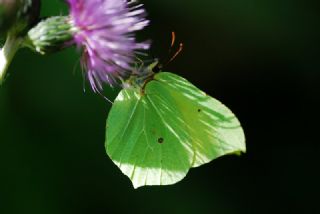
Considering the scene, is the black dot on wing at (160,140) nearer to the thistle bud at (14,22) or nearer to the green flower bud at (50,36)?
the green flower bud at (50,36)

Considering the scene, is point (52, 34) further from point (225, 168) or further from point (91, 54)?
point (225, 168)

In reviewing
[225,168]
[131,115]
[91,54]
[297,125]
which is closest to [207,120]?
[131,115]

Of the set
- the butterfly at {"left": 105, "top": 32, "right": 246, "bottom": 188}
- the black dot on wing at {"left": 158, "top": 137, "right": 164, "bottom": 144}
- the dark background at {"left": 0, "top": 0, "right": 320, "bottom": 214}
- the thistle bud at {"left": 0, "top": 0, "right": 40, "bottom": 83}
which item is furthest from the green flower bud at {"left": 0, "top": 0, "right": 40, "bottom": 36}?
the dark background at {"left": 0, "top": 0, "right": 320, "bottom": 214}

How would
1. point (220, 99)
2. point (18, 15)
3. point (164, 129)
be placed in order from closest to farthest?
A: point (18, 15) < point (164, 129) < point (220, 99)

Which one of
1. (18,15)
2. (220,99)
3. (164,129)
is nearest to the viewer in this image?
(18,15)

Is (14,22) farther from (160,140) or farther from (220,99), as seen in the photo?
(220,99)

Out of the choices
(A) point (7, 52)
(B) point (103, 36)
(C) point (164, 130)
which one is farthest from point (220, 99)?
(A) point (7, 52)

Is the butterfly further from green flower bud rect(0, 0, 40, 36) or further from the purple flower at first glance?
green flower bud rect(0, 0, 40, 36)

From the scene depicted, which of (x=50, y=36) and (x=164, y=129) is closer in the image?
(x=50, y=36)
